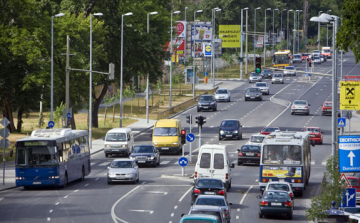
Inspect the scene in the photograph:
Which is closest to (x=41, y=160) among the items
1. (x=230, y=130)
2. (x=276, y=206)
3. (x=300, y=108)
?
(x=276, y=206)

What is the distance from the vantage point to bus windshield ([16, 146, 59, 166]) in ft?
118

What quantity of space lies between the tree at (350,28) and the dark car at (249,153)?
2092cm

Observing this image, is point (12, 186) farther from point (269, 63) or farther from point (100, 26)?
point (269, 63)

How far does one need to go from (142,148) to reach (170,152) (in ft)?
24.5

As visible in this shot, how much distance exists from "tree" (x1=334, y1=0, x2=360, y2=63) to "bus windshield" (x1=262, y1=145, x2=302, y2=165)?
30.3ft

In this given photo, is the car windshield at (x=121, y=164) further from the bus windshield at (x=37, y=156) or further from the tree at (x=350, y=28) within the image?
the tree at (x=350, y=28)

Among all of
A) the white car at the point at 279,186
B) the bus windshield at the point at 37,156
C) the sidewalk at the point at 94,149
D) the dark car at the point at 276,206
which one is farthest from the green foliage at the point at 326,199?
the sidewalk at the point at 94,149

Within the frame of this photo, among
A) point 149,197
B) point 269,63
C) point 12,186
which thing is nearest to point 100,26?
point 12,186

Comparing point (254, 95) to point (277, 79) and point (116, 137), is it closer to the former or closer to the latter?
point (277, 79)

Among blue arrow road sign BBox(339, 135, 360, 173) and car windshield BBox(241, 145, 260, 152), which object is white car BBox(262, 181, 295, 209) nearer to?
blue arrow road sign BBox(339, 135, 360, 173)

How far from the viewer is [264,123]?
70000 millimetres

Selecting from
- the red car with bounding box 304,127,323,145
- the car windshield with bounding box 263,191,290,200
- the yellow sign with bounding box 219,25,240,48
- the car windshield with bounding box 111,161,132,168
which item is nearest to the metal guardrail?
the red car with bounding box 304,127,323,145

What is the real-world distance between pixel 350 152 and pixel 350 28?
509 cm

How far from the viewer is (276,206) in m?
29.5
